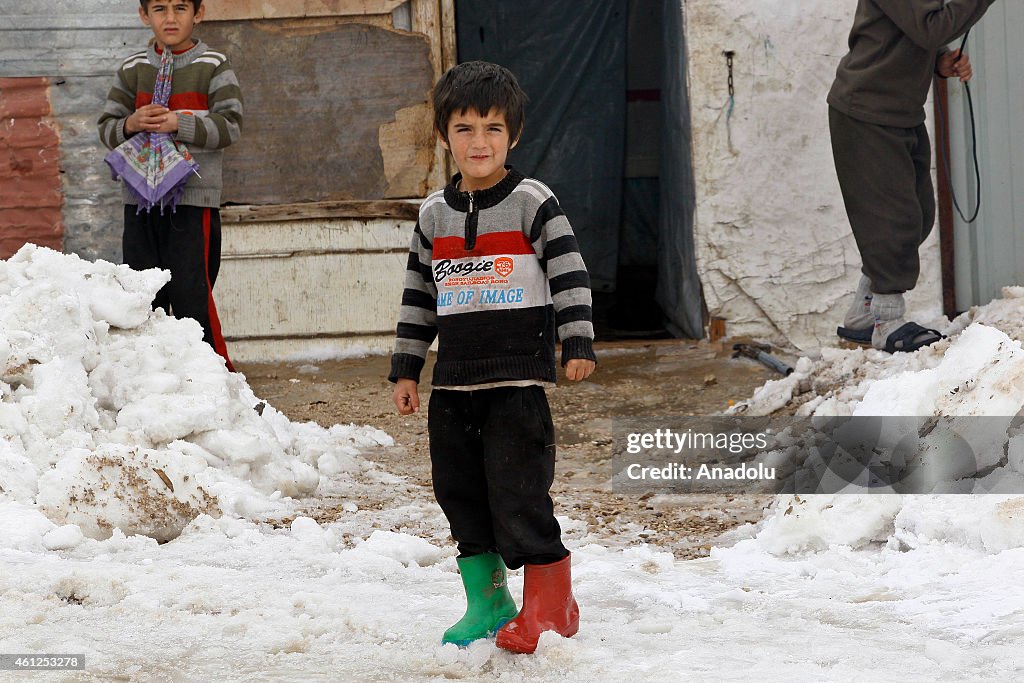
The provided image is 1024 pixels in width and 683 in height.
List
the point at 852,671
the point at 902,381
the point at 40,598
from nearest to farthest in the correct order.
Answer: the point at 852,671 → the point at 40,598 → the point at 902,381

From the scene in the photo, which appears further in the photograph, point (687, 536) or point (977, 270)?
point (977, 270)

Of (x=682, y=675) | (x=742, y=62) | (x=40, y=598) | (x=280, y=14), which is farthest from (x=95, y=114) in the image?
(x=682, y=675)

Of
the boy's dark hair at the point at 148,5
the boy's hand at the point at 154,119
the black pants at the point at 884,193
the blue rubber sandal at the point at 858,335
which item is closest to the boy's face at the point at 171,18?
the boy's dark hair at the point at 148,5

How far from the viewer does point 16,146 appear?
681 cm

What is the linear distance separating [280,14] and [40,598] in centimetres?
505

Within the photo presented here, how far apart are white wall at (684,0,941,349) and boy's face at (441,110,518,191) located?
472cm

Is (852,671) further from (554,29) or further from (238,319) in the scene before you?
(554,29)

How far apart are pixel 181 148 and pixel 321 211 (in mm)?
2112

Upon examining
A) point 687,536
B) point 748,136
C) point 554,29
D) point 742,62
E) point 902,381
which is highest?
point 554,29

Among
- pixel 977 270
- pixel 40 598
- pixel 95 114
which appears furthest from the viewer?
pixel 95 114

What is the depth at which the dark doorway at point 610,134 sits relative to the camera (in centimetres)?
811

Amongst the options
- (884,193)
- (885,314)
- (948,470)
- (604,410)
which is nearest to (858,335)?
(885,314)

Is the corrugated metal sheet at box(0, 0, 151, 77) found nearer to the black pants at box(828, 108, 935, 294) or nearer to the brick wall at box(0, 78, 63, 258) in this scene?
the brick wall at box(0, 78, 63, 258)

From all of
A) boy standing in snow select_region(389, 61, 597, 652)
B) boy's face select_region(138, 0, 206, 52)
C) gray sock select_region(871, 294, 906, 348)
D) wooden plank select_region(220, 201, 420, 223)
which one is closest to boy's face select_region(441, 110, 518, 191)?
boy standing in snow select_region(389, 61, 597, 652)
